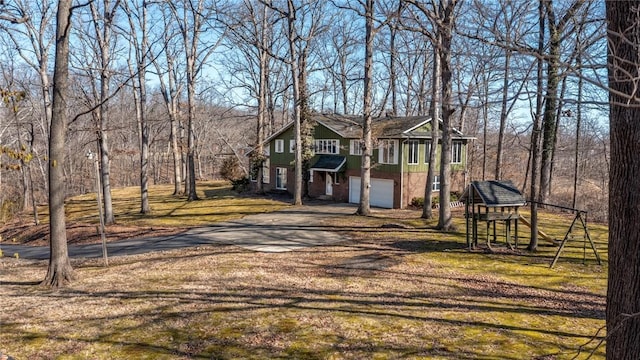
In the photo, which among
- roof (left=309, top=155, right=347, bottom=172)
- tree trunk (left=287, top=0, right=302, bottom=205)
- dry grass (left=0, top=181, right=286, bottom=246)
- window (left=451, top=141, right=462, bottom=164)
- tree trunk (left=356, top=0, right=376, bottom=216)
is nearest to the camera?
dry grass (left=0, top=181, right=286, bottom=246)

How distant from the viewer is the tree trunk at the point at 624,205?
4008 mm

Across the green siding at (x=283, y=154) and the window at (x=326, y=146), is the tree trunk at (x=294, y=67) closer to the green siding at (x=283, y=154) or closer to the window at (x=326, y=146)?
the window at (x=326, y=146)

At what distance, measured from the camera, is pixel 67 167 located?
48.8 meters

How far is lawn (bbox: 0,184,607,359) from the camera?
6.86m

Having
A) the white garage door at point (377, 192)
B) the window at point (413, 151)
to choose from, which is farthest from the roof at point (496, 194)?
the white garage door at point (377, 192)

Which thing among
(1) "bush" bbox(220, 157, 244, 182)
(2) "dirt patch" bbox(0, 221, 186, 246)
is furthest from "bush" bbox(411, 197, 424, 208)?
(1) "bush" bbox(220, 157, 244, 182)

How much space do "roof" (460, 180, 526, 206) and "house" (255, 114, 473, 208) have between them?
10229mm

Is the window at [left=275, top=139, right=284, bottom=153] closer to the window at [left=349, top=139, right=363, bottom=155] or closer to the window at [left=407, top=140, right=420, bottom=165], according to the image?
the window at [left=349, top=139, right=363, bottom=155]

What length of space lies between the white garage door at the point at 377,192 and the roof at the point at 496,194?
12.2m

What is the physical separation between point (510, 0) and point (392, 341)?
5181 millimetres

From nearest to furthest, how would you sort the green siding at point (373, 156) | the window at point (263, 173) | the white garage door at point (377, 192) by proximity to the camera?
the green siding at point (373, 156), the white garage door at point (377, 192), the window at point (263, 173)

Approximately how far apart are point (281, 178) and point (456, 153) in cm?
1383

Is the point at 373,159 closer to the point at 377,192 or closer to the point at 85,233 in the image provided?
the point at 377,192

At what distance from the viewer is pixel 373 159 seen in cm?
2866
